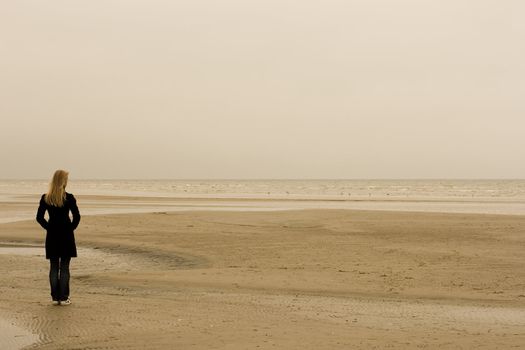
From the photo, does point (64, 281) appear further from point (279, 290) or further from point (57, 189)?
point (279, 290)

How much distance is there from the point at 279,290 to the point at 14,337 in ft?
16.6

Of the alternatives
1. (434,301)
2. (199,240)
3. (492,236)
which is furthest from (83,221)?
(434,301)

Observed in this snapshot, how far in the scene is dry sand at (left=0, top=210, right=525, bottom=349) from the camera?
7.55 m

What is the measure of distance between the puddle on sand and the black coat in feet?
5.78

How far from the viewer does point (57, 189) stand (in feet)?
31.1

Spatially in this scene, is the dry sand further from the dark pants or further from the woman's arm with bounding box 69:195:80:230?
the woman's arm with bounding box 69:195:80:230

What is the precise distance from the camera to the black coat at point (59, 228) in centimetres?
959

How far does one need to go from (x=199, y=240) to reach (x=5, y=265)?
6.41m

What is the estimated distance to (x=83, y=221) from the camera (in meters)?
25.8

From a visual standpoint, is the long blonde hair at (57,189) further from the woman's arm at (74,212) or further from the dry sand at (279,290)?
the dry sand at (279,290)

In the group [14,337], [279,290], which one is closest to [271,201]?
[279,290]

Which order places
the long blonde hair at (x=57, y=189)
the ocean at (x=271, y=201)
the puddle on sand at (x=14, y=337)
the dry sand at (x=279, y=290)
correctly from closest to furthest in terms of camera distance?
the puddle on sand at (x=14, y=337)
the dry sand at (x=279, y=290)
the long blonde hair at (x=57, y=189)
the ocean at (x=271, y=201)

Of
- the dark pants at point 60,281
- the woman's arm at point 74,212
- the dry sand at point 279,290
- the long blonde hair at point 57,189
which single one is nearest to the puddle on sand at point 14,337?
the dry sand at point 279,290

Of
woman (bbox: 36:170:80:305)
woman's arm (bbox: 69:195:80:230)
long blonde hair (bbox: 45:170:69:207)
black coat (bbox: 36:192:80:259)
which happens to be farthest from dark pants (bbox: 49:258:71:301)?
long blonde hair (bbox: 45:170:69:207)
